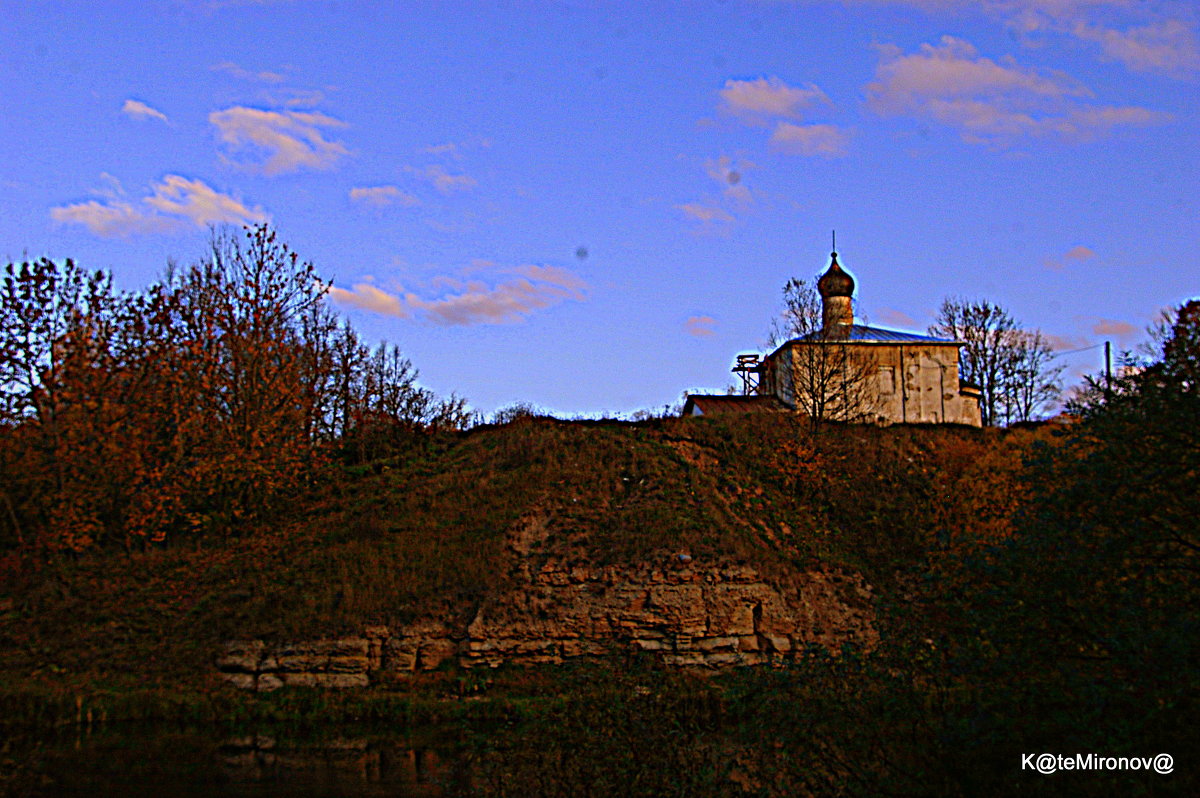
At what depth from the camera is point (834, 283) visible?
38.9m

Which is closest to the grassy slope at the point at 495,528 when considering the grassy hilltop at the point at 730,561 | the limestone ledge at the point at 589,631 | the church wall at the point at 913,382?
the grassy hilltop at the point at 730,561

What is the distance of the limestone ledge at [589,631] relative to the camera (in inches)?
869

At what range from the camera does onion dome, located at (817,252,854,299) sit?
38.9 meters

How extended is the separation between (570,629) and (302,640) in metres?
6.52

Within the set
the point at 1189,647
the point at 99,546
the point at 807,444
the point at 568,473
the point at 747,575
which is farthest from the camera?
the point at 807,444

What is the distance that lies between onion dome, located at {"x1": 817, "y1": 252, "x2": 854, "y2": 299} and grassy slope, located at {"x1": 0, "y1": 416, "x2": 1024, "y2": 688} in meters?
7.94

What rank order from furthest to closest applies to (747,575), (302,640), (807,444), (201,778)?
(807,444) < (747,575) < (302,640) < (201,778)

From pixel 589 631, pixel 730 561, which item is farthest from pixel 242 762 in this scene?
pixel 730 561

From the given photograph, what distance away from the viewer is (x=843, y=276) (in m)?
39.0

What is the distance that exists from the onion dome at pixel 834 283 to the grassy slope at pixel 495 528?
7.94m

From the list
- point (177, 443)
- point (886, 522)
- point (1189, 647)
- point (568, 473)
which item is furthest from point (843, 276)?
point (1189, 647)

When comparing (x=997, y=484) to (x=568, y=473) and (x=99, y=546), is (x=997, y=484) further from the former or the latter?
(x=99, y=546)

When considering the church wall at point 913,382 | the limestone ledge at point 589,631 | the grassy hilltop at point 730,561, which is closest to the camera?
the grassy hilltop at point 730,561

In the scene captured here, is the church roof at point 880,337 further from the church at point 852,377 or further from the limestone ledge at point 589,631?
the limestone ledge at point 589,631
